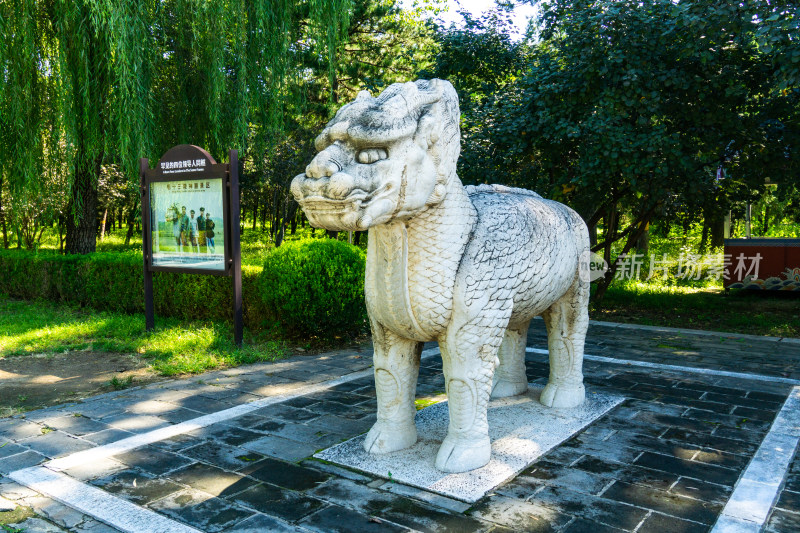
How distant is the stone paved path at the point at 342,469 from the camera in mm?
2842

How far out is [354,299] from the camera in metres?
6.84

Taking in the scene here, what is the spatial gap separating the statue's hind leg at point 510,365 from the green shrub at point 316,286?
98.7 inches

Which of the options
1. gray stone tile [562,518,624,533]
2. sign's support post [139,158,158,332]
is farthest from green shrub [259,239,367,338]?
gray stone tile [562,518,624,533]

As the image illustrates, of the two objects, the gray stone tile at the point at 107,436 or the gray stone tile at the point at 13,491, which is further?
the gray stone tile at the point at 107,436

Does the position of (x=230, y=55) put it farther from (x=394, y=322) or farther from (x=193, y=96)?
(x=394, y=322)

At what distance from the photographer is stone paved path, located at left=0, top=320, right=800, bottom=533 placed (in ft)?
9.32

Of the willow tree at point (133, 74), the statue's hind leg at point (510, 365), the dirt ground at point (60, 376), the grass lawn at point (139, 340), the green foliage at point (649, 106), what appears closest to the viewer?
the statue's hind leg at point (510, 365)

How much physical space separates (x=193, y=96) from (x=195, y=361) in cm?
475

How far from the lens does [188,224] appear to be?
22.9 ft

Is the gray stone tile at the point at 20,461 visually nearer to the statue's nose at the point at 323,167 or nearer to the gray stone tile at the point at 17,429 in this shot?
the gray stone tile at the point at 17,429

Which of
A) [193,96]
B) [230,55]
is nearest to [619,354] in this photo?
[230,55]

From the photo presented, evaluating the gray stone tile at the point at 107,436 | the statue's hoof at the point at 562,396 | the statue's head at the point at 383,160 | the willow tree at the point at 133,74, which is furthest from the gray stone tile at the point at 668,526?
the willow tree at the point at 133,74

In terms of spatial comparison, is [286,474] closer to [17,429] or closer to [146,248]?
[17,429]

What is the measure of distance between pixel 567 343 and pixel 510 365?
507 millimetres
